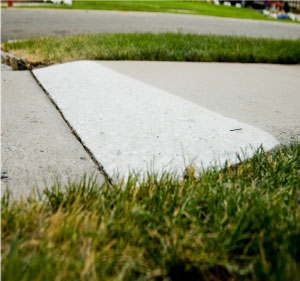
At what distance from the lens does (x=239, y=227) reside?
1370 mm

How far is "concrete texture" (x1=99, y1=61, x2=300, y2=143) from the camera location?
276 centimetres

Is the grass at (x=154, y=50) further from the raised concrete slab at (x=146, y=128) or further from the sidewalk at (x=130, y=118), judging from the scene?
the raised concrete slab at (x=146, y=128)

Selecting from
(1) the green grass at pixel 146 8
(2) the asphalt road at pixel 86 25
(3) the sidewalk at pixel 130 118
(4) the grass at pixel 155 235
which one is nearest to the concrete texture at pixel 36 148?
(3) the sidewalk at pixel 130 118

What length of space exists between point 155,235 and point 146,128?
114cm

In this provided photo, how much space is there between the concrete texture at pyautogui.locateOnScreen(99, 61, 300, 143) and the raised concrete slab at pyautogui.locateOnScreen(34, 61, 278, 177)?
0.76 ft

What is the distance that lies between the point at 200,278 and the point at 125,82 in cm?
232

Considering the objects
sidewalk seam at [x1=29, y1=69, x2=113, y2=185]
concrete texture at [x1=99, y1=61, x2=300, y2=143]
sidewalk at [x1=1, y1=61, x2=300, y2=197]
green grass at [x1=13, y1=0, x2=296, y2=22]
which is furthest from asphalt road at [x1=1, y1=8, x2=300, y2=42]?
sidewalk seam at [x1=29, y1=69, x2=113, y2=185]

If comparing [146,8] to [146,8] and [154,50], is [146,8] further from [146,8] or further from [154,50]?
[154,50]

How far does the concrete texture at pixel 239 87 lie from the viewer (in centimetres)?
276

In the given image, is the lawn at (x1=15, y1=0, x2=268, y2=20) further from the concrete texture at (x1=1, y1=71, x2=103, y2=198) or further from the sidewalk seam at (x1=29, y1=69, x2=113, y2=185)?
the concrete texture at (x1=1, y1=71, x2=103, y2=198)

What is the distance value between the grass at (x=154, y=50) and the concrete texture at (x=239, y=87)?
0.83ft

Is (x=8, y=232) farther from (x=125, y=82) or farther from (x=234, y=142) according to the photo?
→ (x=125, y=82)

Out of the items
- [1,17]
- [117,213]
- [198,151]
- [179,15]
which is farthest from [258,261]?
[179,15]

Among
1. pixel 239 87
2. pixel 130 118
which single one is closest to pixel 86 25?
pixel 239 87
